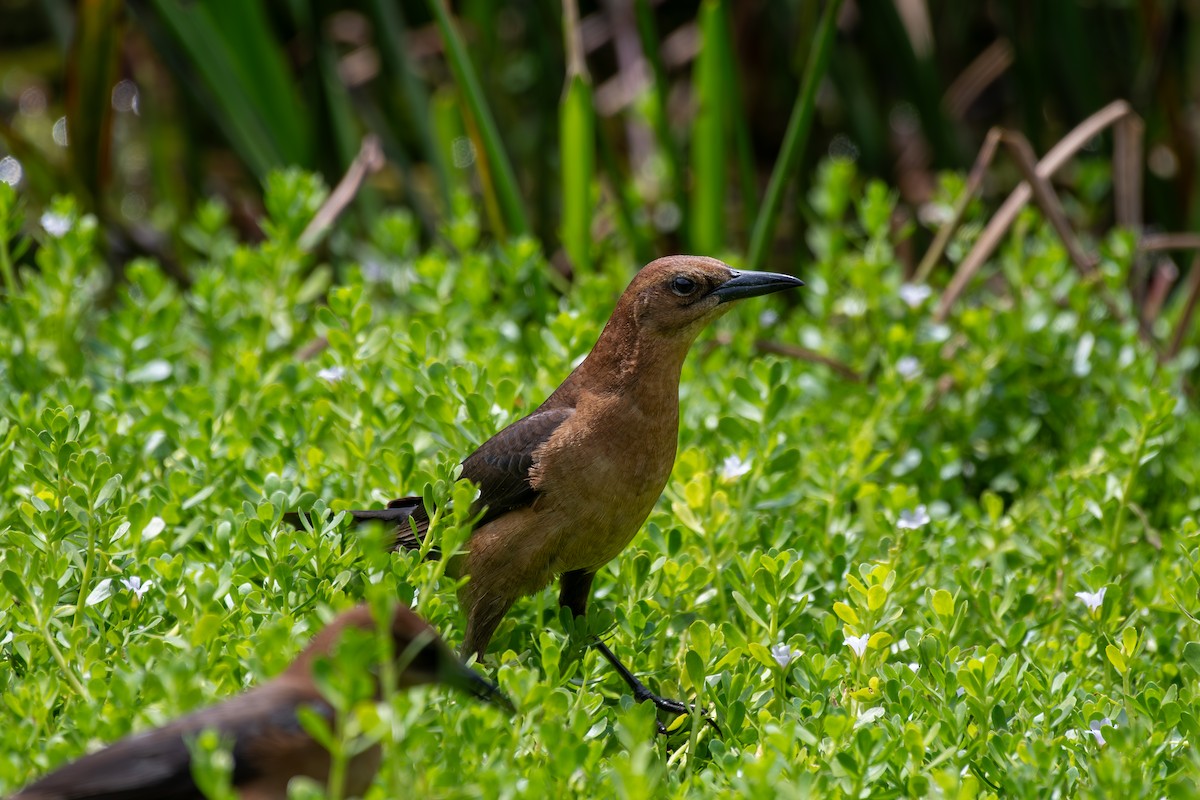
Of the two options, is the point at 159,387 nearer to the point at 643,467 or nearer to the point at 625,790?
the point at 643,467

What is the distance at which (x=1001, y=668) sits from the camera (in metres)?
2.68

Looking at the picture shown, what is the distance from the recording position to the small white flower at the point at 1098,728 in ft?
7.98

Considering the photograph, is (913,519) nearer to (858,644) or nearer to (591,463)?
(858,644)

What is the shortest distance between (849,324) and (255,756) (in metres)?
2.87

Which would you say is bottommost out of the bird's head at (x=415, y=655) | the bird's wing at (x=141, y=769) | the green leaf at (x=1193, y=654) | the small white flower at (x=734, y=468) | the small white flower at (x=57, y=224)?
the green leaf at (x=1193, y=654)

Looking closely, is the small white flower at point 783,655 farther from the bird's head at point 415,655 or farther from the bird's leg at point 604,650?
the bird's head at point 415,655

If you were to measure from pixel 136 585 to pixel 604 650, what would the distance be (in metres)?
0.93

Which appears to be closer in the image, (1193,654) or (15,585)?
(15,585)

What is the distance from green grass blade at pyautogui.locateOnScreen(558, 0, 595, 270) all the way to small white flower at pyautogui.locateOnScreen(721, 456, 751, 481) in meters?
1.44

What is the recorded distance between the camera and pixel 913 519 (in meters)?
3.30

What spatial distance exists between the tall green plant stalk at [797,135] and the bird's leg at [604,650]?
1.64 meters

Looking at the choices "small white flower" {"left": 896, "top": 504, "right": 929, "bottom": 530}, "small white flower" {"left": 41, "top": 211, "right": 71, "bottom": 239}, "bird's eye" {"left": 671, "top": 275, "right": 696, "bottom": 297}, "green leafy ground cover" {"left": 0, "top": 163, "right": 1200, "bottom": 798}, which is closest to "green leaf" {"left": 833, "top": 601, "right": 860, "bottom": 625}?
"green leafy ground cover" {"left": 0, "top": 163, "right": 1200, "bottom": 798}

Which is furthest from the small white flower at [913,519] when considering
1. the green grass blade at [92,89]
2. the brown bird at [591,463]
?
the green grass blade at [92,89]

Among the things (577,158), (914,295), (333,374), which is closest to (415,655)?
(333,374)
